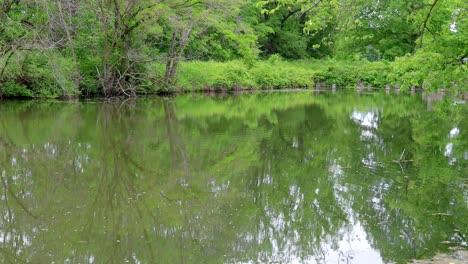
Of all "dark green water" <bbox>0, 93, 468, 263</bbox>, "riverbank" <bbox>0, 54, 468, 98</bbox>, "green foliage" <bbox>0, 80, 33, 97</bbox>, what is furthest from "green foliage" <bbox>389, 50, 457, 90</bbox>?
"green foliage" <bbox>0, 80, 33, 97</bbox>

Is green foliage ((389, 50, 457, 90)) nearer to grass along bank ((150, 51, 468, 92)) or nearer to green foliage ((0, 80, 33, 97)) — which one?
grass along bank ((150, 51, 468, 92))

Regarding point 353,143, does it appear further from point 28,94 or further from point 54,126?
point 28,94

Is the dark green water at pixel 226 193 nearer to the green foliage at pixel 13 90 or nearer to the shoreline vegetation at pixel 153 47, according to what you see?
the shoreline vegetation at pixel 153 47

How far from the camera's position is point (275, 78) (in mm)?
36812

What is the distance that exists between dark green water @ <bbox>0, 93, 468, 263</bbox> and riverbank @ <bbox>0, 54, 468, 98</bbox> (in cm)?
120

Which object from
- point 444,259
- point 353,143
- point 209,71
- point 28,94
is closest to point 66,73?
point 28,94

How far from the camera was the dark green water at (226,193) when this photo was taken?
5332 mm

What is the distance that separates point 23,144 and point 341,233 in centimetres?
752

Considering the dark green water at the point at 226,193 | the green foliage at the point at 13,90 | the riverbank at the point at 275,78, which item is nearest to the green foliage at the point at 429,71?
the riverbank at the point at 275,78

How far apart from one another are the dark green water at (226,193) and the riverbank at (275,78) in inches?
47.4

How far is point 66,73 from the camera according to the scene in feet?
69.7

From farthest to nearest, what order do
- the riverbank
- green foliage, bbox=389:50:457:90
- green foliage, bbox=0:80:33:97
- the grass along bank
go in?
green foliage, bbox=0:80:33:97
the riverbank
the grass along bank
green foliage, bbox=389:50:457:90

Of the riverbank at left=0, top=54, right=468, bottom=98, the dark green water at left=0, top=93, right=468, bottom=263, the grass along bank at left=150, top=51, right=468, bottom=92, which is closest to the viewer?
the dark green water at left=0, top=93, right=468, bottom=263

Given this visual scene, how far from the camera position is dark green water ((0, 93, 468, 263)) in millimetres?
5332
